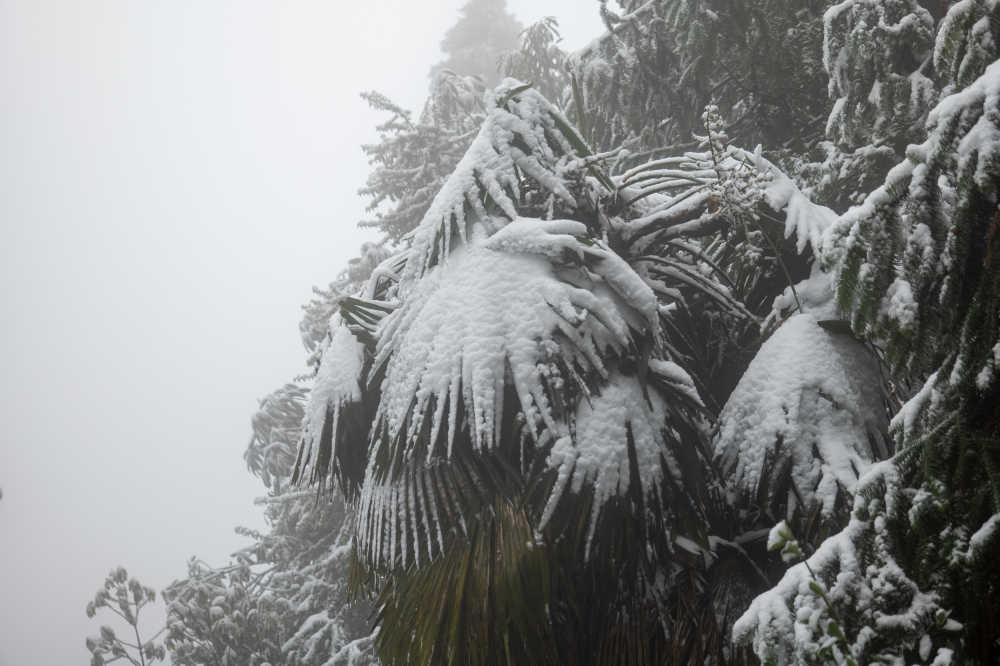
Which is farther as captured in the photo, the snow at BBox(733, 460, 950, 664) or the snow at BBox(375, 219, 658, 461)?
the snow at BBox(375, 219, 658, 461)

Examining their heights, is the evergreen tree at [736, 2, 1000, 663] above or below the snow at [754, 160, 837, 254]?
below

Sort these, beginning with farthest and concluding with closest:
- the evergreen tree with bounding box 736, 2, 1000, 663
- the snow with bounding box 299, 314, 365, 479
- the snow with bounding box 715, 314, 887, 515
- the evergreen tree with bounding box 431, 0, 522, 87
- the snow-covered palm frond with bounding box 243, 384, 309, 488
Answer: the evergreen tree with bounding box 431, 0, 522, 87 < the snow-covered palm frond with bounding box 243, 384, 309, 488 < the snow with bounding box 299, 314, 365, 479 < the snow with bounding box 715, 314, 887, 515 < the evergreen tree with bounding box 736, 2, 1000, 663

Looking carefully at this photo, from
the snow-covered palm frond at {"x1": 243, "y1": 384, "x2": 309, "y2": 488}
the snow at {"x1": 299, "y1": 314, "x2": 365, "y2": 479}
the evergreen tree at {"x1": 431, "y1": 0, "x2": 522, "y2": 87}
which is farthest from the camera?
the evergreen tree at {"x1": 431, "y1": 0, "x2": 522, "y2": 87}

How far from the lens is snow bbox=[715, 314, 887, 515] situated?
1919 millimetres

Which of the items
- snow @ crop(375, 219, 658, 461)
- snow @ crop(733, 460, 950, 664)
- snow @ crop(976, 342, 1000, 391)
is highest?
snow @ crop(375, 219, 658, 461)

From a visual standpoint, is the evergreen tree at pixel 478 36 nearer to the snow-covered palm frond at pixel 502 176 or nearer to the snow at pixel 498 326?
the snow-covered palm frond at pixel 502 176

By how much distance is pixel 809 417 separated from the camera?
1.99 meters

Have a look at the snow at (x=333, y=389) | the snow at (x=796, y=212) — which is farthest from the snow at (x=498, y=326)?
the snow at (x=796, y=212)

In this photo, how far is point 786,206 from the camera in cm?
240

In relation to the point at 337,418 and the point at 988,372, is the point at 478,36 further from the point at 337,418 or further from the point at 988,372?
the point at 988,372

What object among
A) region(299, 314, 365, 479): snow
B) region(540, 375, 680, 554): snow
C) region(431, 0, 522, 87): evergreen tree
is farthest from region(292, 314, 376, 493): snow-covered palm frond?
region(431, 0, 522, 87): evergreen tree

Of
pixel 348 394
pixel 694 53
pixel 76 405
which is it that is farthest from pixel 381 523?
pixel 76 405

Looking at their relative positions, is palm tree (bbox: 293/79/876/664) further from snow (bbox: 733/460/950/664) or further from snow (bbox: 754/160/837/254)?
snow (bbox: 733/460/950/664)

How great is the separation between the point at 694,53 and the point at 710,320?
2.01m
